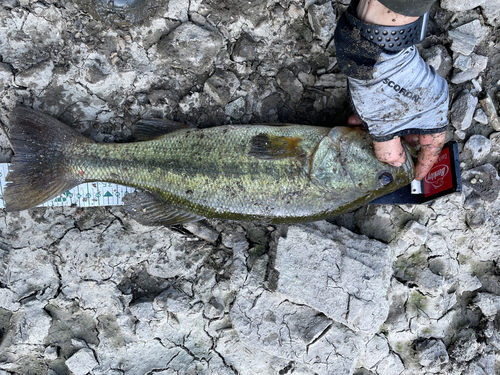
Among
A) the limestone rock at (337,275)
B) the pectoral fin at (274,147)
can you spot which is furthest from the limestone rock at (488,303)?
the pectoral fin at (274,147)

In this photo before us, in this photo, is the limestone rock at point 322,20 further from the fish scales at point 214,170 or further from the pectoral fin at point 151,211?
the pectoral fin at point 151,211

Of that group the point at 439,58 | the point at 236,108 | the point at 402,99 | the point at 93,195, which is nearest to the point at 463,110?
the point at 439,58

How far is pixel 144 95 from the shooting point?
11.1ft

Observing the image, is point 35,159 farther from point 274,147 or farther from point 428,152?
point 428,152

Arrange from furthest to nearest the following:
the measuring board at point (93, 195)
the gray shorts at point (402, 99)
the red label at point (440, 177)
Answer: the measuring board at point (93, 195) < the red label at point (440, 177) < the gray shorts at point (402, 99)

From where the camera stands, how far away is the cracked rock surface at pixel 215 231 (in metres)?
3.21

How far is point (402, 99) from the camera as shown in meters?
2.64

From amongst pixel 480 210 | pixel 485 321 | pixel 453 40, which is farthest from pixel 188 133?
pixel 485 321

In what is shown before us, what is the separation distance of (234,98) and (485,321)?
3432 mm

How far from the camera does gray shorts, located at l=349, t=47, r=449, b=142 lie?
2.59 metres

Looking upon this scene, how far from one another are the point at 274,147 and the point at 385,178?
3.27 ft

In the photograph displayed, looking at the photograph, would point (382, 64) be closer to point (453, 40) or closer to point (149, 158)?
point (453, 40)

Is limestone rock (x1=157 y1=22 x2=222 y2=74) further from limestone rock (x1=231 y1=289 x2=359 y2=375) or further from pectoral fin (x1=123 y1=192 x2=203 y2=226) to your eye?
limestone rock (x1=231 y1=289 x2=359 y2=375)

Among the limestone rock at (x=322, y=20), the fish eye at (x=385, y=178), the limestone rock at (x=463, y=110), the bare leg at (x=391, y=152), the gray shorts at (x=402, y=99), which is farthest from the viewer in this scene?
the limestone rock at (x=463, y=110)
